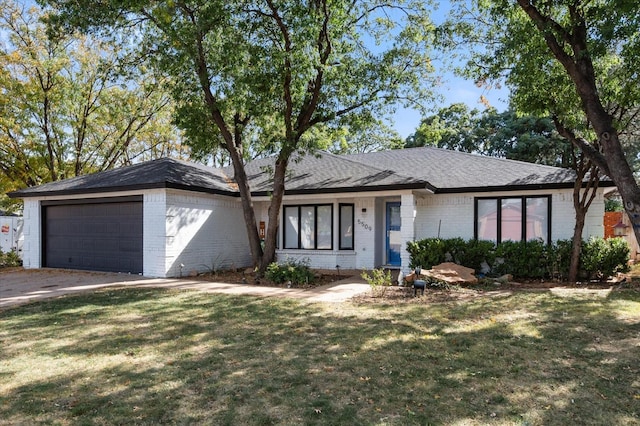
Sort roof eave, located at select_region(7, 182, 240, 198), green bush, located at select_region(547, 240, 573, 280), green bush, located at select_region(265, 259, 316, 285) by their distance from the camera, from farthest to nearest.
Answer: roof eave, located at select_region(7, 182, 240, 198)
green bush, located at select_region(265, 259, 316, 285)
green bush, located at select_region(547, 240, 573, 280)

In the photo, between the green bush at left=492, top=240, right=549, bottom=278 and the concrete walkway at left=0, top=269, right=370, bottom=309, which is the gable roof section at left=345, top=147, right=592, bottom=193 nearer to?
the green bush at left=492, top=240, right=549, bottom=278

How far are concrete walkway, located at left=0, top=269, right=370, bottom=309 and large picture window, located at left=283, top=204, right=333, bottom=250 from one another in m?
2.61

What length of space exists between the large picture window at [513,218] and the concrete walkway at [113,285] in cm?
420

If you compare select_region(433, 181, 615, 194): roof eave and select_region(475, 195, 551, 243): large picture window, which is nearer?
select_region(433, 181, 615, 194): roof eave

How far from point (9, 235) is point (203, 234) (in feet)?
36.0

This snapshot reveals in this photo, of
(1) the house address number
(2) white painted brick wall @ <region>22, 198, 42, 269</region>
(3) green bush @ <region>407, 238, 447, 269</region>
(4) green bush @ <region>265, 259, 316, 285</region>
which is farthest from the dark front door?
(2) white painted brick wall @ <region>22, 198, 42, 269</region>

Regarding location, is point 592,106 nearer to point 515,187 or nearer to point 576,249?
point 576,249

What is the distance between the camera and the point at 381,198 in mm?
14273

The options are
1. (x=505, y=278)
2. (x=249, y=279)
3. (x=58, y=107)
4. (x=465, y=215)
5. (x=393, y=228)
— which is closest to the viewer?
(x=505, y=278)

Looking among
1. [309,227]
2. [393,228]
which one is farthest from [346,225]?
[393,228]

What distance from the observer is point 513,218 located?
1243 centimetres

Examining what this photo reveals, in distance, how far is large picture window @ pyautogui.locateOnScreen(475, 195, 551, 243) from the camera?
39.8 ft

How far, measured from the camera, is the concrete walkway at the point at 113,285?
9352 mm

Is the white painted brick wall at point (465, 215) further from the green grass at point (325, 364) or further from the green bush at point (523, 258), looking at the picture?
the green grass at point (325, 364)
